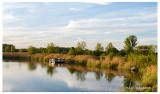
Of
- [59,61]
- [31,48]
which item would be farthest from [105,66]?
[31,48]

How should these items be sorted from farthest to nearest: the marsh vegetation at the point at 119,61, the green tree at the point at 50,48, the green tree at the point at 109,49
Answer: the green tree at the point at 50,48, the green tree at the point at 109,49, the marsh vegetation at the point at 119,61

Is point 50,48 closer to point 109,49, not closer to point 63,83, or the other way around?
point 109,49

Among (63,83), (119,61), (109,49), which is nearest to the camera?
(63,83)

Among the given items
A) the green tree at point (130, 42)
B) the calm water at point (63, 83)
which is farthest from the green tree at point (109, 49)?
the calm water at point (63, 83)

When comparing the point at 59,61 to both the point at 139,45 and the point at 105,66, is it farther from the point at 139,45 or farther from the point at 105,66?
the point at 139,45

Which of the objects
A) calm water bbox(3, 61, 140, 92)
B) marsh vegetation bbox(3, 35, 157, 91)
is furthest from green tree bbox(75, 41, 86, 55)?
calm water bbox(3, 61, 140, 92)

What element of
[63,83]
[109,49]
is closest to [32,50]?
[109,49]

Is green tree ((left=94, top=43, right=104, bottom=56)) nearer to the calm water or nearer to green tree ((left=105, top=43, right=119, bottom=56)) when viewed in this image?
green tree ((left=105, top=43, right=119, bottom=56))

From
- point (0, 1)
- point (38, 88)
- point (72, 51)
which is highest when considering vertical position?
point (0, 1)

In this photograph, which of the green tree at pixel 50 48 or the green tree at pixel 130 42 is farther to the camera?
the green tree at pixel 50 48

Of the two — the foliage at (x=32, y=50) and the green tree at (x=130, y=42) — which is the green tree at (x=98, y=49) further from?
the foliage at (x=32, y=50)

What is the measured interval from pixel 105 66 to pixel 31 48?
87.3 feet

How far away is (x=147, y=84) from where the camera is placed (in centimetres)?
→ 998

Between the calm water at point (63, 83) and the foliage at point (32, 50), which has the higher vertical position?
the foliage at point (32, 50)
